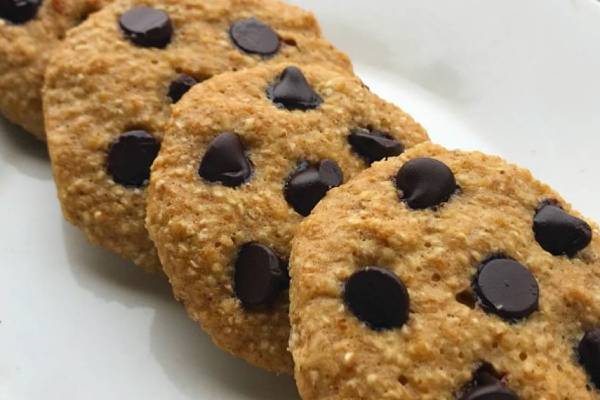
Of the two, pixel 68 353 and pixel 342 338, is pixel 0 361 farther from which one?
pixel 342 338

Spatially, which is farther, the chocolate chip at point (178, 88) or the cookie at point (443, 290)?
the chocolate chip at point (178, 88)

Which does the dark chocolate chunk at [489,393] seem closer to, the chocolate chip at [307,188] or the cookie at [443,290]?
the cookie at [443,290]

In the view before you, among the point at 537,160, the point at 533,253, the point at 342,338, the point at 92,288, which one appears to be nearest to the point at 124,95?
the point at 92,288

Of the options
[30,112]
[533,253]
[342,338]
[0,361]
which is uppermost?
[533,253]

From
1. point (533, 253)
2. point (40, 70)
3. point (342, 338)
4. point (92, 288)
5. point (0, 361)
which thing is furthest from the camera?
point (40, 70)

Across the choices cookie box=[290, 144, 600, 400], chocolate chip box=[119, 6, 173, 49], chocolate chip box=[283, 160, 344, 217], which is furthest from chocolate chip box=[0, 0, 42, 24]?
cookie box=[290, 144, 600, 400]

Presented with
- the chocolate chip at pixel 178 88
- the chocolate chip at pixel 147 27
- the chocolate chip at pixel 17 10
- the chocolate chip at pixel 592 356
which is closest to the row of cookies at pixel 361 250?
the chocolate chip at pixel 592 356
